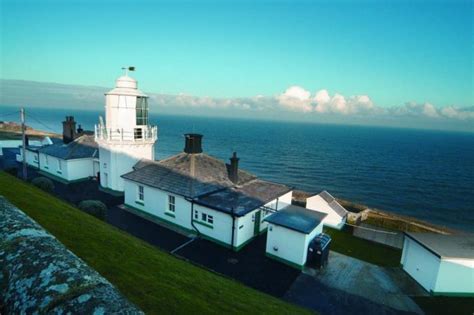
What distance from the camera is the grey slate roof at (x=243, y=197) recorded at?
16502 mm

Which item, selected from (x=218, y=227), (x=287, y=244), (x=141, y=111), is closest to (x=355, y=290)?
(x=287, y=244)

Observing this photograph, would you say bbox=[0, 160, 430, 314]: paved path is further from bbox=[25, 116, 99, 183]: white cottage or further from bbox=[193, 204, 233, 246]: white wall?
bbox=[25, 116, 99, 183]: white cottage

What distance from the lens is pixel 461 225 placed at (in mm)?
35656

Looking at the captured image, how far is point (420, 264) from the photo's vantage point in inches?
570

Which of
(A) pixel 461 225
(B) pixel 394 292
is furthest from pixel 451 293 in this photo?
(A) pixel 461 225

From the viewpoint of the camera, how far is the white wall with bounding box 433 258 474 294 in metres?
13.1

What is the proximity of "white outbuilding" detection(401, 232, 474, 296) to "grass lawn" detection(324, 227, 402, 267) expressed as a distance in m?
2.35

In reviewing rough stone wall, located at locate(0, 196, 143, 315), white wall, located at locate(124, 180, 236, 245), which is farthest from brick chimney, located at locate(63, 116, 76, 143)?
rough stone wall, located at locate(0, 196, 143, 315)

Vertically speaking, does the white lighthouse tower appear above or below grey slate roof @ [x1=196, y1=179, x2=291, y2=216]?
above

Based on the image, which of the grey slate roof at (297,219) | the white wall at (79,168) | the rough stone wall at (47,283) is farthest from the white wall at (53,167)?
the rough stone wall at (47,283)

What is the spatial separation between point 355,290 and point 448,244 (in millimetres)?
5904

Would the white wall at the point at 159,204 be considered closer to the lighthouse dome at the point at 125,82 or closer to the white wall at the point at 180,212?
the white wall at the point at 180,212

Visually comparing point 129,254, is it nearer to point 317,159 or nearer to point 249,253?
point 249,253

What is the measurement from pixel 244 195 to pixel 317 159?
2458 inches
